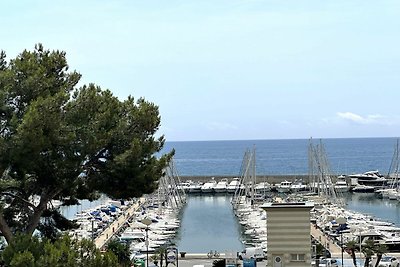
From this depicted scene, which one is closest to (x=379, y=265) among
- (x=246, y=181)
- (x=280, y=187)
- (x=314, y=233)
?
(x=314, y=233)

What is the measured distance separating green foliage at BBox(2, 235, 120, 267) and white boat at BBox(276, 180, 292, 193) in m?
61.0

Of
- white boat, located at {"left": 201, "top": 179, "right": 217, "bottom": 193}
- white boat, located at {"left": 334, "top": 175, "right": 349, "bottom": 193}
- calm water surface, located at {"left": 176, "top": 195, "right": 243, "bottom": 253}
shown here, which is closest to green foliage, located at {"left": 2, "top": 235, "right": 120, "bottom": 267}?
calm water surface, located at {"left": 176, "top": 195, "right": 243, "bottom": 253}

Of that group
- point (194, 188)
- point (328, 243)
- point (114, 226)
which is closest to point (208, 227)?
point (114, 226)

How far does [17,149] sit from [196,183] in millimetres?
67140

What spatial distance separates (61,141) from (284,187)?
61880 mm

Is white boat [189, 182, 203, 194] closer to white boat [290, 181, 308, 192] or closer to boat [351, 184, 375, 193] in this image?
white boat [290, 181, 308, 192]

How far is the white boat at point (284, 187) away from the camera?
7306 cm

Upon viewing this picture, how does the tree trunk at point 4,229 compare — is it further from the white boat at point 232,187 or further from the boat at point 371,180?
the boat at point 371,180

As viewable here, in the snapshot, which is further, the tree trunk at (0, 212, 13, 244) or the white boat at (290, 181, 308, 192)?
the white boat at (290, 181, 308, 192)

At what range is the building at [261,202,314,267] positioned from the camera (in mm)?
17141

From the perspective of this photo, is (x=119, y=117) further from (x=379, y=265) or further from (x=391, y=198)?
(x=391, y=198)

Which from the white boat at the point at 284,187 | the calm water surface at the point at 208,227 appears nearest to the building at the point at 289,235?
the calm water surface at the point at 208,227

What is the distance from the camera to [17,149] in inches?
516

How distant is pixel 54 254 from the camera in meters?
12.1
